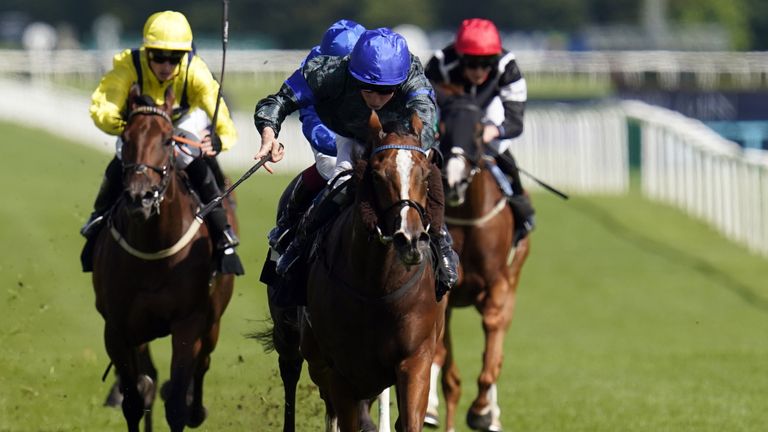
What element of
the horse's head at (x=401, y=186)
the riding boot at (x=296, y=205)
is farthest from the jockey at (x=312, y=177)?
the horse's head at (x=401, y=186)

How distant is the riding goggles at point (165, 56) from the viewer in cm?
925

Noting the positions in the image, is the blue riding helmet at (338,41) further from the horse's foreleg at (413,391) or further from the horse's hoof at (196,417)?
the horse's hoof at (196,417)

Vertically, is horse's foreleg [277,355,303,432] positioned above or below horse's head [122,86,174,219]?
below

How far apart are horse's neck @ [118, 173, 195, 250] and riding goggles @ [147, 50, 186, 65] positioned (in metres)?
0.67

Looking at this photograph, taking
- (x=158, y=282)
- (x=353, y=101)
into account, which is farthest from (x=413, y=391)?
(x=158, y=282)

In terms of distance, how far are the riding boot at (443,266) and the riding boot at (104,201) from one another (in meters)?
2.78

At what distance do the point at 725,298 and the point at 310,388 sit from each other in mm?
10416

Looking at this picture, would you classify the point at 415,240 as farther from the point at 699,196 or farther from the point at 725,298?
the point at 699,196

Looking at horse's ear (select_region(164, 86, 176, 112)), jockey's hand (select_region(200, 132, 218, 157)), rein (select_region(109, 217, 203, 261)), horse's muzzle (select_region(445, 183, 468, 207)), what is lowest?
horse's muzzle (select_region(445, 183, 468, 207))

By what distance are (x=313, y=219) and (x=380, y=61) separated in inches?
36.8

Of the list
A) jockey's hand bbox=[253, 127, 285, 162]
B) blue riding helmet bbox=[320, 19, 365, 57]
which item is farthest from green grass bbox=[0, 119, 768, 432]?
jockey's hand bbox=[253, 127, 285, 162]

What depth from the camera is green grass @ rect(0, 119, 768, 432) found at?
1102cm

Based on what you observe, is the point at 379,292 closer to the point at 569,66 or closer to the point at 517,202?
the point at 517,202

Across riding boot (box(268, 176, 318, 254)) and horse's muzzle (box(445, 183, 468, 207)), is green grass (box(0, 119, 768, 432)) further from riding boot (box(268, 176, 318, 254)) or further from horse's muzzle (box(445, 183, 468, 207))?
horse's muzzle (box(445, 183, 468, 207))
